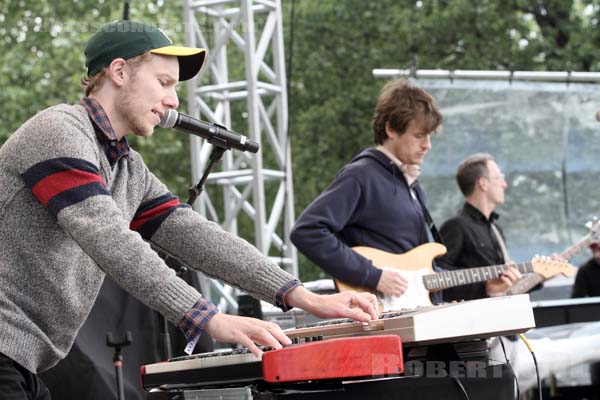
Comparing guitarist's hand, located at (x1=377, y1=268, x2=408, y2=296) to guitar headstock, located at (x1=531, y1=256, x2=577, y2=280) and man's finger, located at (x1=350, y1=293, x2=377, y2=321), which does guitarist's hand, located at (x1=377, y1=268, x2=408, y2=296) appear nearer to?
guitar headstock, located at (x1=531, y1=256, x2=577, y2=280)

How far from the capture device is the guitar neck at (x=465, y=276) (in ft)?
16.4

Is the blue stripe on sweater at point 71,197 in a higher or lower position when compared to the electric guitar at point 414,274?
lower

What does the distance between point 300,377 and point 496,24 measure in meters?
17.4

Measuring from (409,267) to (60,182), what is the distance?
2.76 m

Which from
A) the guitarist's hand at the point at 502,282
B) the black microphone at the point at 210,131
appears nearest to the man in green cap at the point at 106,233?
the black microphone at the point at 210,131

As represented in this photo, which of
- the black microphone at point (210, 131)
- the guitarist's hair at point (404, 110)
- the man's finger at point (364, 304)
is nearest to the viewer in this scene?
the man's finger at point (364, 304)

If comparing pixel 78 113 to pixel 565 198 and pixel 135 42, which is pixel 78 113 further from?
pixel 565 198

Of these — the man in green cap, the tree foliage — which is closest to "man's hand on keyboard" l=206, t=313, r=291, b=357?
the man in green cap

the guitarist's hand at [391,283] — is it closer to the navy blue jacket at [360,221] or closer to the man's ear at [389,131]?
the navy blue jacket at [360,221]

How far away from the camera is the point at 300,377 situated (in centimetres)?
221

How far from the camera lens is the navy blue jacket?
15.6ft

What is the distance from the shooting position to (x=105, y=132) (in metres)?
2.63

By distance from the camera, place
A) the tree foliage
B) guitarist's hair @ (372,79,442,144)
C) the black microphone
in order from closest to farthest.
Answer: the black microphone < guitarist's hair @ (372,79,442,144) < the tree foliage

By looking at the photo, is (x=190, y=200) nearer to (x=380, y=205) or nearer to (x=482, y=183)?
(x=380, y=205)
